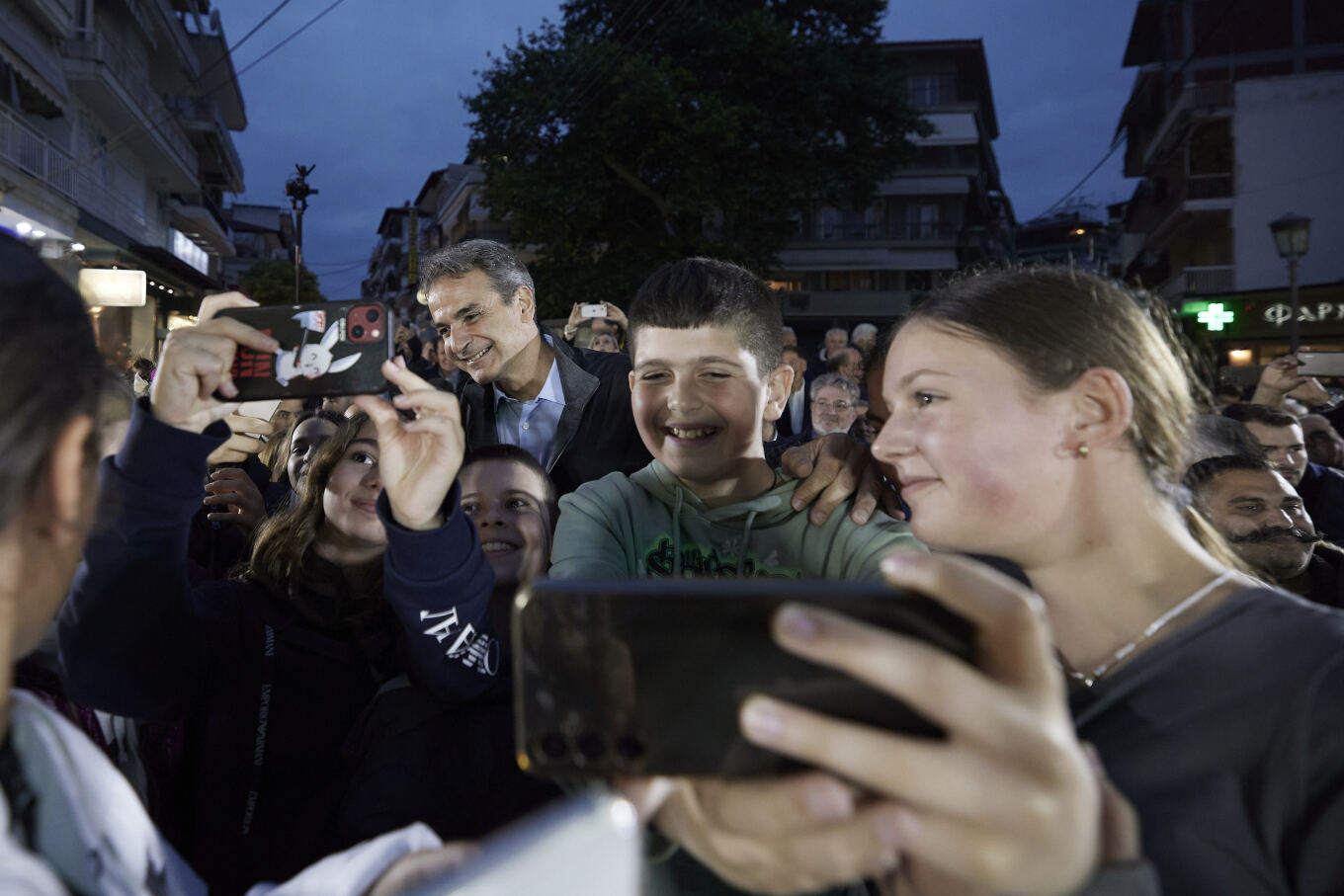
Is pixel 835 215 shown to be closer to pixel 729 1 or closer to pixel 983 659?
pixel 729 1

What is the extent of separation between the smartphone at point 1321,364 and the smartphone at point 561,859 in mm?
6169

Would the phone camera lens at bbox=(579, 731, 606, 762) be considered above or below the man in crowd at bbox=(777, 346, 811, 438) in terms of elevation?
below

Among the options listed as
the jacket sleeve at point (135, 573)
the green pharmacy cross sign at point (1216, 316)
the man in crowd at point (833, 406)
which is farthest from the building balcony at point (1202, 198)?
the jacket sleeve at point (135, 573)

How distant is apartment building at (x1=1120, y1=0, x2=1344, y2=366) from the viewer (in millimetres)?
24000

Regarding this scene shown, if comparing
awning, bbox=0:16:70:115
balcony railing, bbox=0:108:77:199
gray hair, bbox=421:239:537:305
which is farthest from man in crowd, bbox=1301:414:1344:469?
awning, bbox=0:16:70:115

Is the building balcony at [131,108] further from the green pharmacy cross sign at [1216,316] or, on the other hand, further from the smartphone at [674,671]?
the smartphone at [674,671]

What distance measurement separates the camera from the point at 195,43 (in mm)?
31750

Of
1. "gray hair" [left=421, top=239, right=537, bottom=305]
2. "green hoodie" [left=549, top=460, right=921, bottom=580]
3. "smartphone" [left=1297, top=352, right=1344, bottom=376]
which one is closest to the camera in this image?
"green hoodie" [left=549, top=460, right=921, bottom=580]

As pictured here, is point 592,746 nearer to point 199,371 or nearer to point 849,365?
point 199,371

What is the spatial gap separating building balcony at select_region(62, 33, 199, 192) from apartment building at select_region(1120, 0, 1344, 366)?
2617 centimetres

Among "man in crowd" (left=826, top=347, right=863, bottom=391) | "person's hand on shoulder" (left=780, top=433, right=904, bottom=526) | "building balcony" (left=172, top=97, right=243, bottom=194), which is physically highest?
"building balcony" (left=172, top=97, right=243, bottom=194)

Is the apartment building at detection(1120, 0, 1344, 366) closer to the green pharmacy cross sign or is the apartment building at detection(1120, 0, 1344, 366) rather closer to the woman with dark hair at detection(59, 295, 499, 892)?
the green pharmacy cross sign

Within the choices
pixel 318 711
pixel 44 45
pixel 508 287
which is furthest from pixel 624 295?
pixel 318 711

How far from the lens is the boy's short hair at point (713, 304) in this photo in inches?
102
